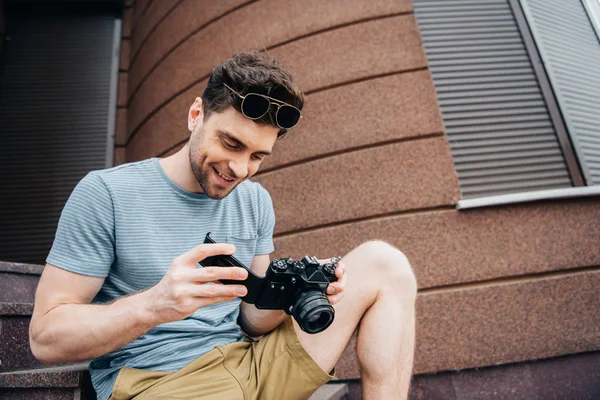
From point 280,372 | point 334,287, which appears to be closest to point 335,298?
point 334,287

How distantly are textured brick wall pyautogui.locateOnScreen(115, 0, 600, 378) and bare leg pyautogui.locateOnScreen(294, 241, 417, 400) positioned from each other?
4.71 ft

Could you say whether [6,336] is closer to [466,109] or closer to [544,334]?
[544,334]

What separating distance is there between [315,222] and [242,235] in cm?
147

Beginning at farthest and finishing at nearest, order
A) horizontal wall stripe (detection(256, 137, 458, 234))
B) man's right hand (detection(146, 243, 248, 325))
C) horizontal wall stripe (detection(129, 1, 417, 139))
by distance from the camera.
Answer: horizontal wall stripe (detection(129, 1, 417, 139)), horizontal wall stripe (detection(256, 137, 458, 234)), man's right hand (detection(146, 243, 248, 325))

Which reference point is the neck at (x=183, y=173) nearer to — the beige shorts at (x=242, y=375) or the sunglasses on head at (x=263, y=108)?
the sunglasses on head at (x=263, y=108)

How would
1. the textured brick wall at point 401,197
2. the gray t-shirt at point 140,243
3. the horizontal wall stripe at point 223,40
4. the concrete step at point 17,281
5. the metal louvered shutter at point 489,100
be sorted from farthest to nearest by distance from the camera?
the horizontal wall stripe at point 223,40, the metal louvered shutter at point 489,100, the textured brick wall at point 401,197, the concrete step at point 17,281, the gray t-shirt at point 140,243

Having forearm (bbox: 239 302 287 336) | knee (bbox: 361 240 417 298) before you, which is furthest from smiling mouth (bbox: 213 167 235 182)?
knee (bbox: 361 240 417 298)

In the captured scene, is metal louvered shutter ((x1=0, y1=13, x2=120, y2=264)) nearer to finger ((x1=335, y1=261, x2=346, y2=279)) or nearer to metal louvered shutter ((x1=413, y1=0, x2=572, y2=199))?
metal louvered shutter ((x1=413, y1=0, x2=572, y2=199))

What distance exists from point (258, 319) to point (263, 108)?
79 centimetres

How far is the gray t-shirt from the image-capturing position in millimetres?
1313

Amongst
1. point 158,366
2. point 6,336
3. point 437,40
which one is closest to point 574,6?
point 437,40

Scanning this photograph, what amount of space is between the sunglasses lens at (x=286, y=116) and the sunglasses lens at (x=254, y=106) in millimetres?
61

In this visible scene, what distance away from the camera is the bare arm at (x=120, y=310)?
1.08 meters

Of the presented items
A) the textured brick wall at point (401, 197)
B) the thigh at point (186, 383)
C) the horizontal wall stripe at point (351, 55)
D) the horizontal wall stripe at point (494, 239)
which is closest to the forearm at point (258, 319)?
the thigh at point (186, 383)
